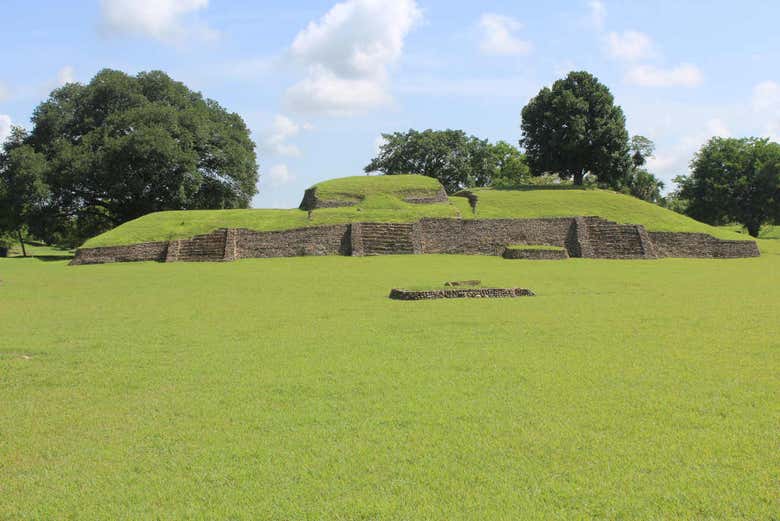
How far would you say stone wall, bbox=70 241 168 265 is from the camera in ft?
85.7

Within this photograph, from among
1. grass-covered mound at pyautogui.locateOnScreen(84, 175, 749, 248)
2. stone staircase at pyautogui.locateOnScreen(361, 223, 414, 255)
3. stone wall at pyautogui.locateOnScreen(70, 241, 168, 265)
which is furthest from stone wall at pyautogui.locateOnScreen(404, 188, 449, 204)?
stone wall at pyautogui.locateOnScreen(70, 241, 168, 265)

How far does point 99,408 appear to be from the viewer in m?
5.64

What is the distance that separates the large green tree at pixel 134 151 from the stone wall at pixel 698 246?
23821 millimetres

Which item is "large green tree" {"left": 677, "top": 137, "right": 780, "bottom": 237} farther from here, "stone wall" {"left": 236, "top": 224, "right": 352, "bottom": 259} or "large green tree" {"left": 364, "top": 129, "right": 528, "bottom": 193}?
"stone wall" {"left": 236, "top": 224, "right": 352, "bottom": 259}

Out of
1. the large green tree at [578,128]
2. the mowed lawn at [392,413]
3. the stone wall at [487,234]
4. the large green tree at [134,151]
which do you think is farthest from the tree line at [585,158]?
the mowed lawn at [392,413]

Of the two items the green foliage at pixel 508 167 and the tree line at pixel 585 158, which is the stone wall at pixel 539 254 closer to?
the tree line at pixel 585 158

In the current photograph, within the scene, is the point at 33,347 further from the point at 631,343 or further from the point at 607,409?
the point at 631,343

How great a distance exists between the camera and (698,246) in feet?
94.9

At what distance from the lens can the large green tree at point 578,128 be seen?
39.2m

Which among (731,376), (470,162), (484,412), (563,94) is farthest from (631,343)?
(470,162)

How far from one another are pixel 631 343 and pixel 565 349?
3.43 ft

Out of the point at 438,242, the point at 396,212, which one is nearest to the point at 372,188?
the point at 396,212

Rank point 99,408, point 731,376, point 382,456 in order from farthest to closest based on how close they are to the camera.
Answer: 1. point 731,376
2. point 99,408
3. point 382,456

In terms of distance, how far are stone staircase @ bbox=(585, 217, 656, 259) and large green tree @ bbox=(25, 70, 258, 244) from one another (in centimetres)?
2086
